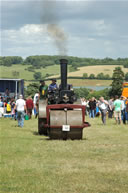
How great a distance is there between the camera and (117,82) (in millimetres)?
132875

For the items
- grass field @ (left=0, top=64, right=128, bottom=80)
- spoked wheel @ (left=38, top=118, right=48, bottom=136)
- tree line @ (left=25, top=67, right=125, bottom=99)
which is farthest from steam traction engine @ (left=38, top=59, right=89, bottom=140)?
grass field @ (left=0, top=64, right=128, bottom=80)

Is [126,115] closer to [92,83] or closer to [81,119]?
[81,119]

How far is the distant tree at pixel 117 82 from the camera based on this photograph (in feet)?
427

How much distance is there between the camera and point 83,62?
16738 centimetres

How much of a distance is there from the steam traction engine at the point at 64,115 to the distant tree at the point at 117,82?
367ft

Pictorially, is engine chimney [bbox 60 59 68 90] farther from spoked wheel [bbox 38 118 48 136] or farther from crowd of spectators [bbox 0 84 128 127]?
spoked wheel [bbox 38 118 48 136]

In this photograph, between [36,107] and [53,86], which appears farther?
[36,107]

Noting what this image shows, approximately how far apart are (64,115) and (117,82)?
117 metres

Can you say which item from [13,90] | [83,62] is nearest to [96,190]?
[13,90]

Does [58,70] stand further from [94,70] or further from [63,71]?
[63,71]

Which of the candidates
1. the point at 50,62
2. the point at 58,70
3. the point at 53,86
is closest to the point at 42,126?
the point at 53,86

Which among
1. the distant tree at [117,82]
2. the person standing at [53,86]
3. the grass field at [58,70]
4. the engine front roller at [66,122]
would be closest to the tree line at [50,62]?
the grass field at [58,70]

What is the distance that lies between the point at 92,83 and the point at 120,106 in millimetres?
113350

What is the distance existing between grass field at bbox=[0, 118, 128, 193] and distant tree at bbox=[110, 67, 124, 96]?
114351 mm
